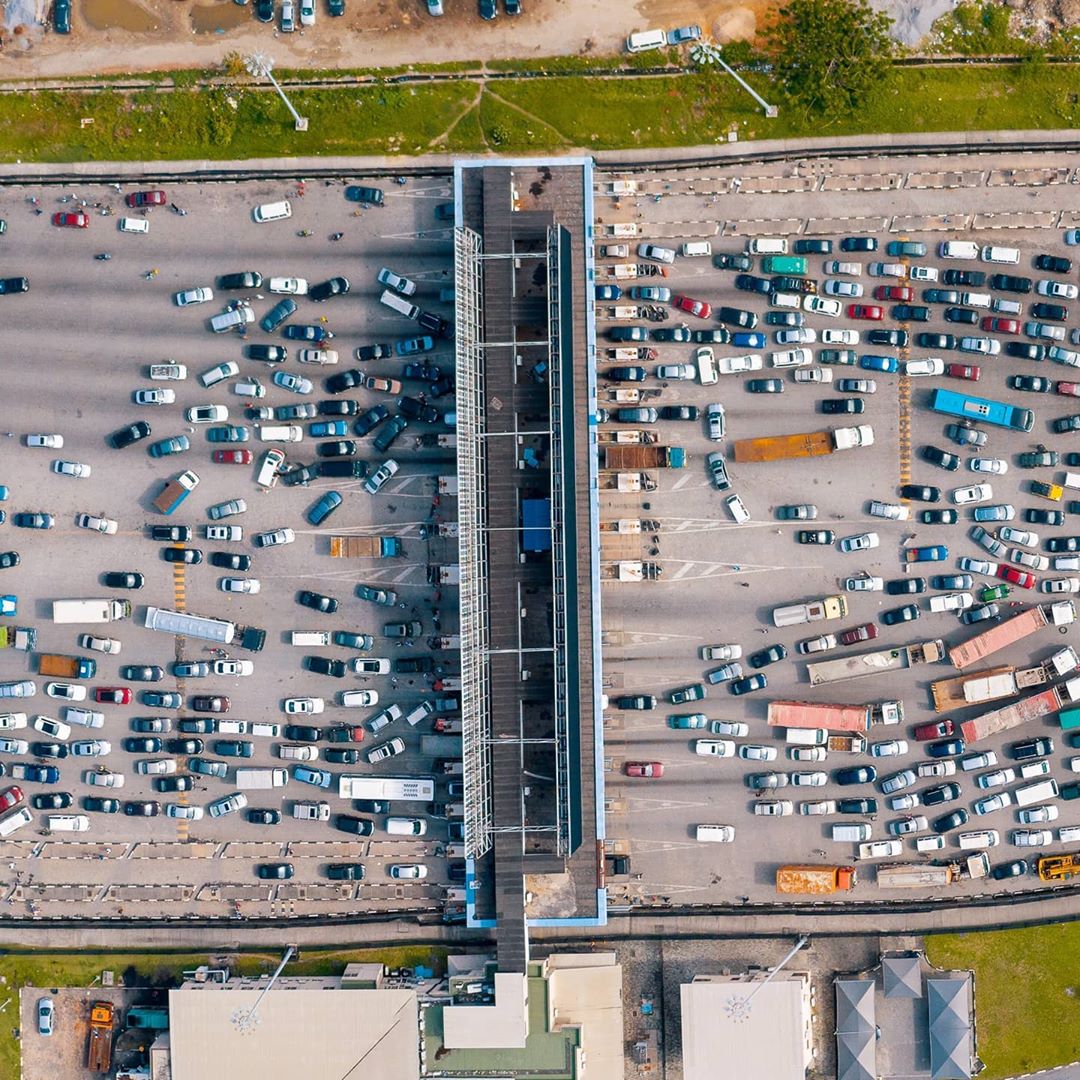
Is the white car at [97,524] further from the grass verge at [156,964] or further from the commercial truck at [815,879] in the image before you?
the commercial truck at [815,879]

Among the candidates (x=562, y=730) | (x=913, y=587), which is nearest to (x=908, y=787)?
(x=913, y=587)

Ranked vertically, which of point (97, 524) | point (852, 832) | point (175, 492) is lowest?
point (852, 832)

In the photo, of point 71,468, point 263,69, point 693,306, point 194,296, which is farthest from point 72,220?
point 693,306

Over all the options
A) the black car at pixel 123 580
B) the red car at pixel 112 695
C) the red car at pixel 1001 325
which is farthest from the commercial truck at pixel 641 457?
the red car at pixel 112 695

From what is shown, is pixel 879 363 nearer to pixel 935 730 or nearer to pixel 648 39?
pixel 935 730

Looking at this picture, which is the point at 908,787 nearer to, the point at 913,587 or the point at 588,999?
the point at 913,587

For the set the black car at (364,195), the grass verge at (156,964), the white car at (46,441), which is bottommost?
the grass verge at (156,964)
